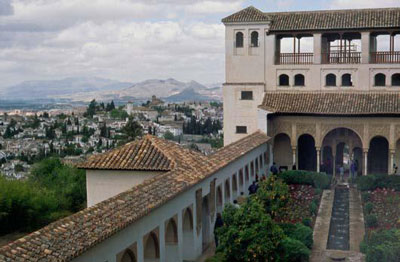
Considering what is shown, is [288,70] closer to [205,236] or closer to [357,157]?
[357,157]

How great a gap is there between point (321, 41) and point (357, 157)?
7.60m

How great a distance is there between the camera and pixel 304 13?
3753 cm

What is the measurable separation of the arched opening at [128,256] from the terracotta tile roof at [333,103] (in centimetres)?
2130

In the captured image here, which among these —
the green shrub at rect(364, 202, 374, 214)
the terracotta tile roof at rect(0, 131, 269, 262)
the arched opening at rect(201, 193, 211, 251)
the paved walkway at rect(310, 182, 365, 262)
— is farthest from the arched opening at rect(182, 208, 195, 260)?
the green shrub at rect(364, 202, 374, 214)

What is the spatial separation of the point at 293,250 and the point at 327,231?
564cm

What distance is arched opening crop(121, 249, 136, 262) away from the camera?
14.8 meters

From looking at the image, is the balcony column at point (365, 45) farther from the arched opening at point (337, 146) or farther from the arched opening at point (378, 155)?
the arched opening at point (378, 155)

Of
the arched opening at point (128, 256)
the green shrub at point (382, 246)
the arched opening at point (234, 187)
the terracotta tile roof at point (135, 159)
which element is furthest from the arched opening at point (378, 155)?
the arched opening at point (128, 256)

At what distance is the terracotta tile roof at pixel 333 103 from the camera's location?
3388cm

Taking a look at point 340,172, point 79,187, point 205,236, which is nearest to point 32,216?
point 79,187

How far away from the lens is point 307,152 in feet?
125

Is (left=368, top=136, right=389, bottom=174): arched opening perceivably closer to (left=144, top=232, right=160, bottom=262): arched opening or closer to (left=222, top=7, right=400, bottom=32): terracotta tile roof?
(left=222, top=7, right=400, bottom=32): terracotta tile roof

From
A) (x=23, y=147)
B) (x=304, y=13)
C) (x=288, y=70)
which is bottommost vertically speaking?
(x=23, y=147)

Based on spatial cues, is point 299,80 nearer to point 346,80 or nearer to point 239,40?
point 346,80
